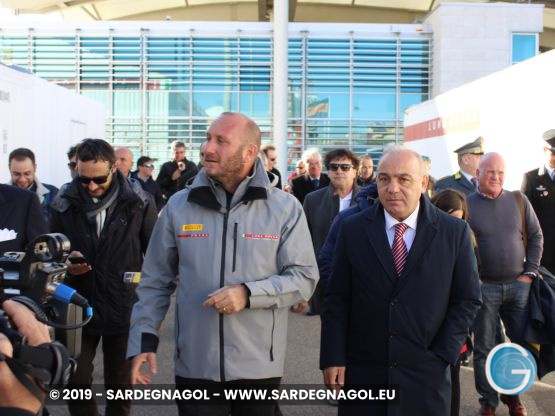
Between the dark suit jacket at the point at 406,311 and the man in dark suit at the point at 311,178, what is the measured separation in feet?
21.9

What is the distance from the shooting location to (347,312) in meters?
3.52

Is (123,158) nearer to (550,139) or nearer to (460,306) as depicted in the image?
(550,139)

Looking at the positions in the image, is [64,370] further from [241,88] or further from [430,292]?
[241,88]

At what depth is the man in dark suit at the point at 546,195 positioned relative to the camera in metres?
6.68

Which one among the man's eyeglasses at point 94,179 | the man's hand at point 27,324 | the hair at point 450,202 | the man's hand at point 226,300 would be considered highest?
the man's eyeglasses at point 94,179

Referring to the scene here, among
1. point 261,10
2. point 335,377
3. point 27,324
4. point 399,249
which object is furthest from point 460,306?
point 261,10

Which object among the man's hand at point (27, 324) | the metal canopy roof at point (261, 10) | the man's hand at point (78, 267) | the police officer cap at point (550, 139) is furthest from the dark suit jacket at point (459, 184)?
the metal canopy roof at point (261, 10)

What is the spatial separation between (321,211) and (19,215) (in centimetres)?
369

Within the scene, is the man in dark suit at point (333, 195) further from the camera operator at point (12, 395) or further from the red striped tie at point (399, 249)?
the camera operator at point (12, 395)

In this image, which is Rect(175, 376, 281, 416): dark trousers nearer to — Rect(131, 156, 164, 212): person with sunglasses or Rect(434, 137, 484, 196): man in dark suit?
Rect(434, 137, 484, 196): man in dark suit

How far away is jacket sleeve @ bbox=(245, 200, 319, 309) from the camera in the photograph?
3.16 m

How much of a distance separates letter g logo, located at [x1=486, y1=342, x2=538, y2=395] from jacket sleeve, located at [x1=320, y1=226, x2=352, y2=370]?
2524mm

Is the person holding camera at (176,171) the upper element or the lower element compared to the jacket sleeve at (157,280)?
upper

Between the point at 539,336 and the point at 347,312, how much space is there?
272 cm
